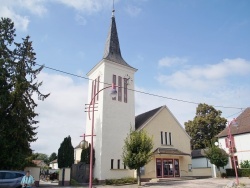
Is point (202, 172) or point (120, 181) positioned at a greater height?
point (202, 172)

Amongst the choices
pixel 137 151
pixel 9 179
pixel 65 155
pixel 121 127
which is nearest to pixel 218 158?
pixel 137 151

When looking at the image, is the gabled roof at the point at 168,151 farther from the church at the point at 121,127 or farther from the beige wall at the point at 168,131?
the beige wall at the point at 168,131

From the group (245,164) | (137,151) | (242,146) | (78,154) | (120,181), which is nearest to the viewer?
(137,151)

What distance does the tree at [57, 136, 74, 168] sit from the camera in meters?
30.7

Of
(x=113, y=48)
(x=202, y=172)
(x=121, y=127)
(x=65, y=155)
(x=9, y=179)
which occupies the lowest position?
(x=202, y=172)

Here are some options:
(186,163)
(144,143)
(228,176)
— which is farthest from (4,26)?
(228,176)

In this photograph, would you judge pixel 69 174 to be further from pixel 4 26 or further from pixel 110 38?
pixel 110 38

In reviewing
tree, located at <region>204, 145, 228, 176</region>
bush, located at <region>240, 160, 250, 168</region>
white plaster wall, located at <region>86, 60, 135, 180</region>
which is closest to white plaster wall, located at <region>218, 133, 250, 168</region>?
bush, located at <region>240, 160, 250, 168</region>

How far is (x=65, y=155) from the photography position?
30781 mm

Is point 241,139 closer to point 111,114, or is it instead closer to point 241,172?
point 241,172

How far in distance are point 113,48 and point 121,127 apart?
11.9 metres

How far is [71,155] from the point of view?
31.1 meters

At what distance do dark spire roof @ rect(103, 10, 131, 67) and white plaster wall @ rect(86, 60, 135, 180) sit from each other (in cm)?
136

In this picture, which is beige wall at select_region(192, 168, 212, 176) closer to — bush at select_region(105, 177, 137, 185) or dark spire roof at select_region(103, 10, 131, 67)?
bush at select_region(105, 177, 137, 185)
